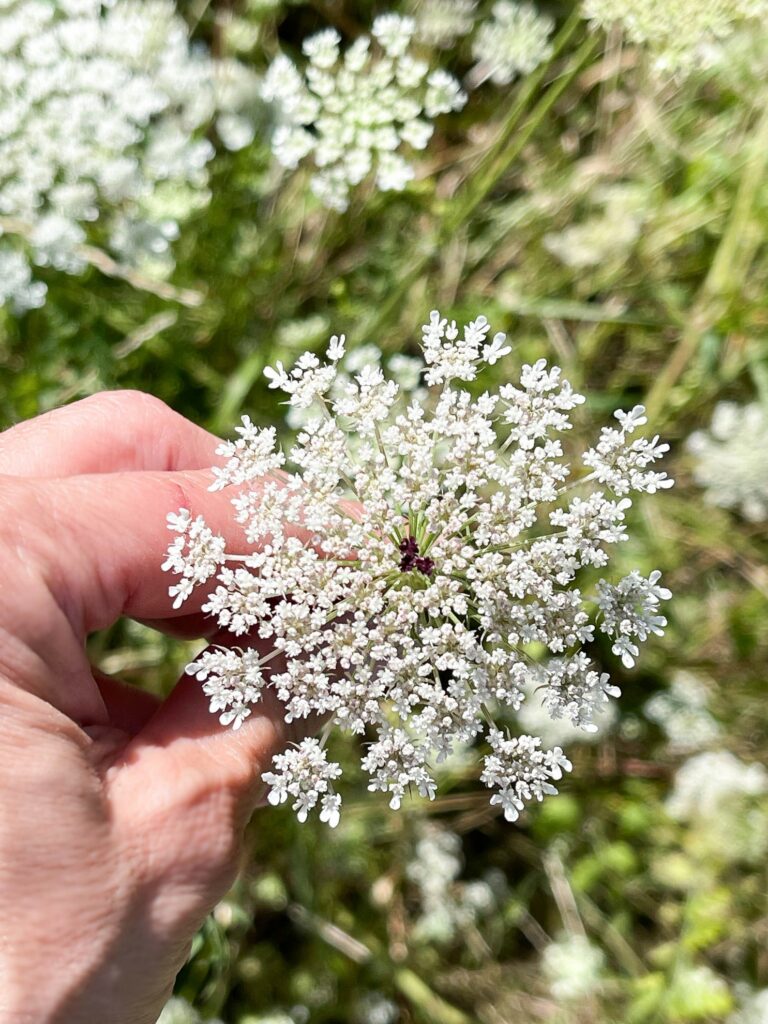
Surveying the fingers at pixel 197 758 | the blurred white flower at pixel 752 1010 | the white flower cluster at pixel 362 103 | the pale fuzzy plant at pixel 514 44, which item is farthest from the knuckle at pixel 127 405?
the blurred white flower at pixel 752 1010

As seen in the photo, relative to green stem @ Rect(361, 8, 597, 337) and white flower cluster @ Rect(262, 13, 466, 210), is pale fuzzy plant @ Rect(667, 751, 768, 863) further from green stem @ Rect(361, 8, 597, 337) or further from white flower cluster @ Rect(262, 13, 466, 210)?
white flower cluster @ Rect(262, 13, 466, 210)

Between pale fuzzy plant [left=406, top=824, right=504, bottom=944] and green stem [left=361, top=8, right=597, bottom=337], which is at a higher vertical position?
green stem [left=361, top=8, right=597, bottom=337]

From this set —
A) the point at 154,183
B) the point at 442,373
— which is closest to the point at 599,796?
the point at 442,373

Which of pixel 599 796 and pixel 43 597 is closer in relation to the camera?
pixel 43 597

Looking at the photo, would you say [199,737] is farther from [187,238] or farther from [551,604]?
[187,238]

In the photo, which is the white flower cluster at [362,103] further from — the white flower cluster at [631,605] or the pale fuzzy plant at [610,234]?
the white flower cluster at [631,605]

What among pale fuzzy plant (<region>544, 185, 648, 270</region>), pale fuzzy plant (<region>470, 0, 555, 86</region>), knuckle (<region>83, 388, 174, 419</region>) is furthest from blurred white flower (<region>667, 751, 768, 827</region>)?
pale fuzzy plant (<region>470, 0, 555, 86</region>)
